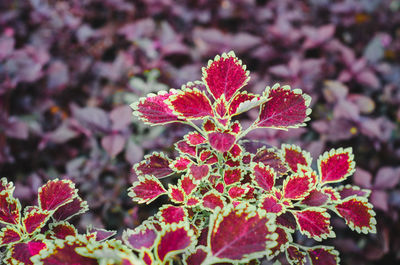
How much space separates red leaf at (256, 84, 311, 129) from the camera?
627mm

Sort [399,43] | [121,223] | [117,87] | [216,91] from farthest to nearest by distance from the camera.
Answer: [399,43] → [117,87] → [121,223] → [216,91]

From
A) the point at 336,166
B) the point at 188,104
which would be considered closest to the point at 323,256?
the point at 336,166

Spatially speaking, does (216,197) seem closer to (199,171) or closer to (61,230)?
(199,171)

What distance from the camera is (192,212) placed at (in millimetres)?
684

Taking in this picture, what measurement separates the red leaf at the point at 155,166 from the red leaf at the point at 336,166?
30cm

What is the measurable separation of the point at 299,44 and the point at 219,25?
51cm

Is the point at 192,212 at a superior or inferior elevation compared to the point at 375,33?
inferior

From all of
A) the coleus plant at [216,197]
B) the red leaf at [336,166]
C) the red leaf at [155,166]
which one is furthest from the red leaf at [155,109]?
the red leaf at [336,166]

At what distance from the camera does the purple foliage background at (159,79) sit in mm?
1305

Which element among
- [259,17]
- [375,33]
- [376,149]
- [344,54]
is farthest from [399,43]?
[376,149]

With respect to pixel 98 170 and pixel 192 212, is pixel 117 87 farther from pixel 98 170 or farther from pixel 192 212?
pixel 192 212

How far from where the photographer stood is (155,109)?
2.13 feet

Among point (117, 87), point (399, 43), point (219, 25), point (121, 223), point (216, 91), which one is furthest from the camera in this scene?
point (219, 25)

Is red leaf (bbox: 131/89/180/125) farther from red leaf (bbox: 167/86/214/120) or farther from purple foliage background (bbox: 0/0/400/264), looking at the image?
purple foliage background (bbox: 0/0/400/264)
